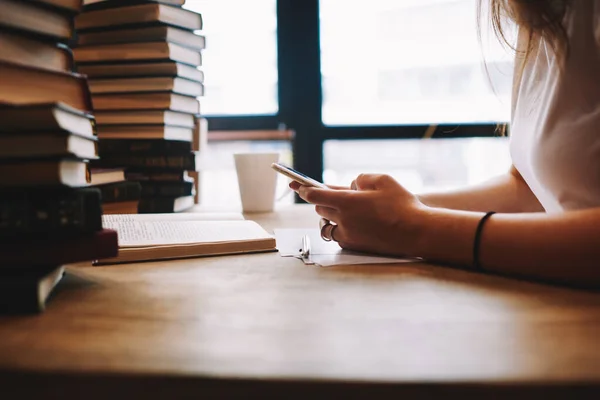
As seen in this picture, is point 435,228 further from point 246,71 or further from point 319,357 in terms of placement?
point 246,71

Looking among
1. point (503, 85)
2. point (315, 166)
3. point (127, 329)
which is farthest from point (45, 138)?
point (503, 85)

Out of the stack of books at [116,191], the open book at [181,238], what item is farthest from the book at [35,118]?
the stack of books at [116,191]

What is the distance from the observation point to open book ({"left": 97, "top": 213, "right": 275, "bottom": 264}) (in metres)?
0.72

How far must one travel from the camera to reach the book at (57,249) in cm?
50

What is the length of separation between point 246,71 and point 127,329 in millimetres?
1665

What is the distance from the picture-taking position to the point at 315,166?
6.46 ft

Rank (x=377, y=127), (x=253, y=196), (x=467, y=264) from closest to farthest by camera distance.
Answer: (x=467, y=264)
(x=253, y=196)
(x=377, y=127)

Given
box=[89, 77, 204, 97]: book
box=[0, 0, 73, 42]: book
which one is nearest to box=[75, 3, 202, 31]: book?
box=[89, 77, 204, 97]: book

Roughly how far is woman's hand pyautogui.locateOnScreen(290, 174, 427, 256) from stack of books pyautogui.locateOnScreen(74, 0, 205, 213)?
0.69 m

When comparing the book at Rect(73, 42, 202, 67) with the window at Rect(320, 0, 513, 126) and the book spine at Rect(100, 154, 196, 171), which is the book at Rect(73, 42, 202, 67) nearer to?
the book spine at Rect(100, 154, 196, 171)

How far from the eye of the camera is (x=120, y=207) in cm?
117

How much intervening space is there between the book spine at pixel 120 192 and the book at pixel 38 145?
0.60m

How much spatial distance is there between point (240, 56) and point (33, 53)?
143 centimetres

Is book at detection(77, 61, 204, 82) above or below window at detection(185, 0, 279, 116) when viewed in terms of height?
below
